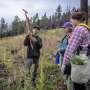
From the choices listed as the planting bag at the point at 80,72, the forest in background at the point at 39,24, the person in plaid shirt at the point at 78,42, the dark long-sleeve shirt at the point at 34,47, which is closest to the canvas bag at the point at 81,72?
the planting bag at the point at 80,72

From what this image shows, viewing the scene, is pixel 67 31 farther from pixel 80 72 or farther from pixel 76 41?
pixel 80 72

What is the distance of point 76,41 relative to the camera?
24.4ft

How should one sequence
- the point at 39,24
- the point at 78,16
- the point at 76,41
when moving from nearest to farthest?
the point at 76,41 → the point at 78,16 → the point at 39,24

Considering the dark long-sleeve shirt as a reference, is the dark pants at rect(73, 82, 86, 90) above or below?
below

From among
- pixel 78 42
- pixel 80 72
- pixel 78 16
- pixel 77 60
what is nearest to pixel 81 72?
pixel 80 72

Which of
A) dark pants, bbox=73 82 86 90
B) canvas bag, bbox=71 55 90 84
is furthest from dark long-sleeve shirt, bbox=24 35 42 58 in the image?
canvas bag, bbox=71 55 90 84

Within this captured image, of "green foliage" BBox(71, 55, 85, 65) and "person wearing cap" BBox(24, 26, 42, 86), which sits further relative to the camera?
"person wearing cap" BBox(24, 26, 42, 86)

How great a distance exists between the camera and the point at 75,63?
7.34 meters

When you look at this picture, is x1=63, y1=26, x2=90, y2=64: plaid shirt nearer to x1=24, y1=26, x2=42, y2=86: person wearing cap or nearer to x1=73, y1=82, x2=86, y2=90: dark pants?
x1=73, y1=82, x2=86, y2=90: dark pants

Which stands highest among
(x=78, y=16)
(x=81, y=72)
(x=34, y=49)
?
(x=78, y=16)

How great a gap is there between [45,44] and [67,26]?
314 inches

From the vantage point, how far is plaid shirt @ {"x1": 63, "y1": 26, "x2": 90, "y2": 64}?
7395mm

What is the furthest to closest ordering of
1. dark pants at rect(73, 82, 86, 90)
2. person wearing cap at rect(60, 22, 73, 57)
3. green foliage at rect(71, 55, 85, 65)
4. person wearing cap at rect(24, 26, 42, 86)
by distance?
person wearing cap at rect(24, 26, 42, 86) → person wearing cap at rect(60, 22, 73, 57) → dark pants at rect(73, 82, 86, 90) → green foliage at rect(71, 55, 85, 65)

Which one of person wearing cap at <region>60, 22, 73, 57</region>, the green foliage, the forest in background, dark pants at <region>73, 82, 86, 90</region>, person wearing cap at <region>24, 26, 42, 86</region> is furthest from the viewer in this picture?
the forest in background
